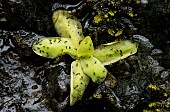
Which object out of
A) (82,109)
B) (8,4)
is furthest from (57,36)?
(82,109)

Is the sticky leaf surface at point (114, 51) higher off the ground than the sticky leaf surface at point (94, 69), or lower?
higher

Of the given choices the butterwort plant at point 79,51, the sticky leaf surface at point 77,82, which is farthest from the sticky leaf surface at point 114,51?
the sticky leaf surface at point 77,82

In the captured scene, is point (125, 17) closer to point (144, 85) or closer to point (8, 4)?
point (144, 85)

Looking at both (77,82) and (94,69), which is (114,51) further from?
(77,82)

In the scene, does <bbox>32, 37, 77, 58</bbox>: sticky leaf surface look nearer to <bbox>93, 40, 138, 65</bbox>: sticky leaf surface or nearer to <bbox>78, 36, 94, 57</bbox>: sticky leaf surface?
<bbox>78, 36, 94, 57</bbox>: sticky leaf surface

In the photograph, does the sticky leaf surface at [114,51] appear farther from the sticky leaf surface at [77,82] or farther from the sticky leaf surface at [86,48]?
the sticky leaf surface at [77,82]
